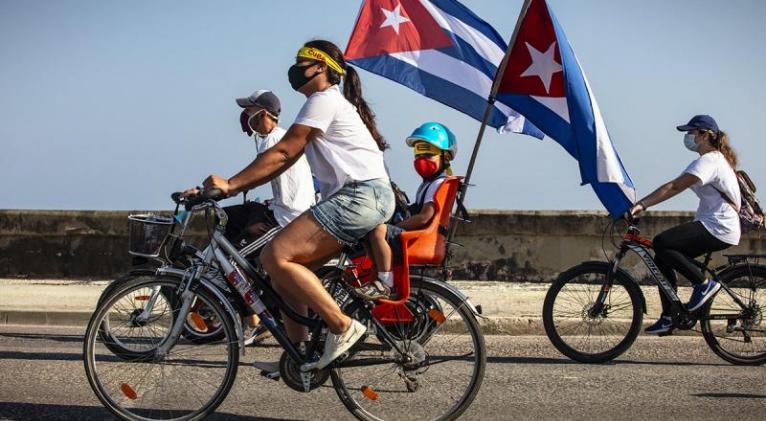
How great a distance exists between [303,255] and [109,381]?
114 centimetres

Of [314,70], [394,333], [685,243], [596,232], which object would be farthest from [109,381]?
[596,232]

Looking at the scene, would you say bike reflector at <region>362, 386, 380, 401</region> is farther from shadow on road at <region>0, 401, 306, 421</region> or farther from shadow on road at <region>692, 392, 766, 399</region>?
shadow on road at <region>692, 392, 766, 399</region>

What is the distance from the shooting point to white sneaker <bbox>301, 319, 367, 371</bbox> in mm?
5258

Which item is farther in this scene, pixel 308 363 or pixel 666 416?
pixel 666 416

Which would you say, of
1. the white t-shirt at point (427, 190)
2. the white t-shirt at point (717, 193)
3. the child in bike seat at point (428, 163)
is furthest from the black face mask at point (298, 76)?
the white t-shirt at point (717, 193)

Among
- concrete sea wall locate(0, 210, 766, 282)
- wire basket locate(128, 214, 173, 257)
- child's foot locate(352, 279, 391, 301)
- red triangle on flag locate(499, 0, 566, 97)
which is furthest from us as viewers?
concrete sea wall locate(0, 210, 766, 282)

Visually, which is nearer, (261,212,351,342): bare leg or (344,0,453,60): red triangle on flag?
(261,212,351,342): bare leg

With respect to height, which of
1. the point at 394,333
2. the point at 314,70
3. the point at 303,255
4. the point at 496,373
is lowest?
the point at 496,373

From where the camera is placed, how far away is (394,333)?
5438 millimetres

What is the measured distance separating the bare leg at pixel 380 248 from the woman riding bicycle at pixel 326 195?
2.6 inches

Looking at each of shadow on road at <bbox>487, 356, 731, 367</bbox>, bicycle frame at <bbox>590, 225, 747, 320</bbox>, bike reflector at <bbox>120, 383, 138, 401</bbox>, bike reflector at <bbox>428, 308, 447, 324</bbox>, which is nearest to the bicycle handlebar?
bike reflector at <bbox>120, 383, 138, 401</bbox>

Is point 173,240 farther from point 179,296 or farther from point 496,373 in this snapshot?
point 496,373

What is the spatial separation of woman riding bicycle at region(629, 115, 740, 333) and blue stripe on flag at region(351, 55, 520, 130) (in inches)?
61.8

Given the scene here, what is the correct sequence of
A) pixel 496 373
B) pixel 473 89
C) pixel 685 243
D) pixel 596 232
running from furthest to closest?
pixel 596 232
pixel 473 89
pixel 685 243
pixel 496 373
